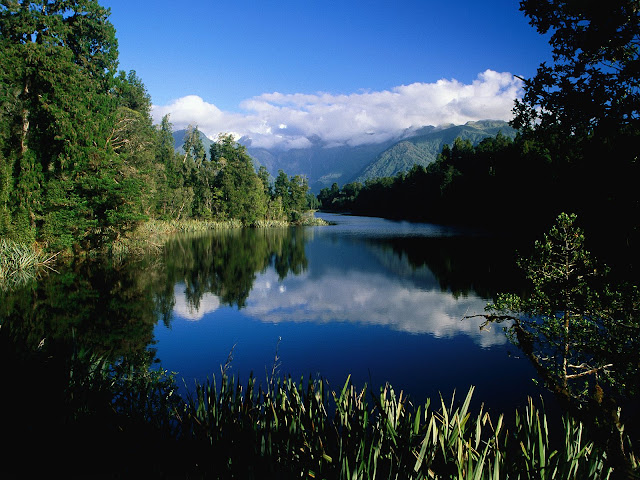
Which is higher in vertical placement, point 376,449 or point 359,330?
point 376,449

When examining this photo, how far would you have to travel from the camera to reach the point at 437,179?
8094 centimetres

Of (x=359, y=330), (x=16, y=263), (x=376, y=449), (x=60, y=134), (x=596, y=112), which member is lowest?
(x=359, y=330)

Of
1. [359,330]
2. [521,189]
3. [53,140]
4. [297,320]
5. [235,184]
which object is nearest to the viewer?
[359,330]

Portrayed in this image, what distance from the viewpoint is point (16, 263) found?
16688 mm

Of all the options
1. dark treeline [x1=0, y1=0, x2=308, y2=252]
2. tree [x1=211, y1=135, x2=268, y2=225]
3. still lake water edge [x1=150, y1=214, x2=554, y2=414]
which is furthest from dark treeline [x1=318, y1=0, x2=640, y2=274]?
tree [x1=211, y1=135, x2=268, y2=225]

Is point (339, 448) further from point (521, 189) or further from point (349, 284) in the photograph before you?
point (521, 189)

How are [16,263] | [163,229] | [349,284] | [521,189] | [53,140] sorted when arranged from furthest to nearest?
1. [521,189]
2. [163,229]
3. [53,140]
4. [349,284]
5. [16,263]

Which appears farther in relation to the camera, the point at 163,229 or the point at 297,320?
the point at 163,229

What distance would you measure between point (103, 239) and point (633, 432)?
2644 cm

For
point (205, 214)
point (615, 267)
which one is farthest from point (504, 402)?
point (205, 214)

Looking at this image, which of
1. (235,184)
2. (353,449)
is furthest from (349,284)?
(235,184)

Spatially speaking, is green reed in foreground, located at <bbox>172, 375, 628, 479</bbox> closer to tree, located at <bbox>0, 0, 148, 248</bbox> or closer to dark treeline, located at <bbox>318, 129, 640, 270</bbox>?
dark treeline, located at <bbox>318, 129, 640, 270</bbox>

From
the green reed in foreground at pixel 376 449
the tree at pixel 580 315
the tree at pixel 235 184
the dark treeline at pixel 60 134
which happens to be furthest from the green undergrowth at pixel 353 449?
the tree at pixel 235 184

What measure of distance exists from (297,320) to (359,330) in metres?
2.44
